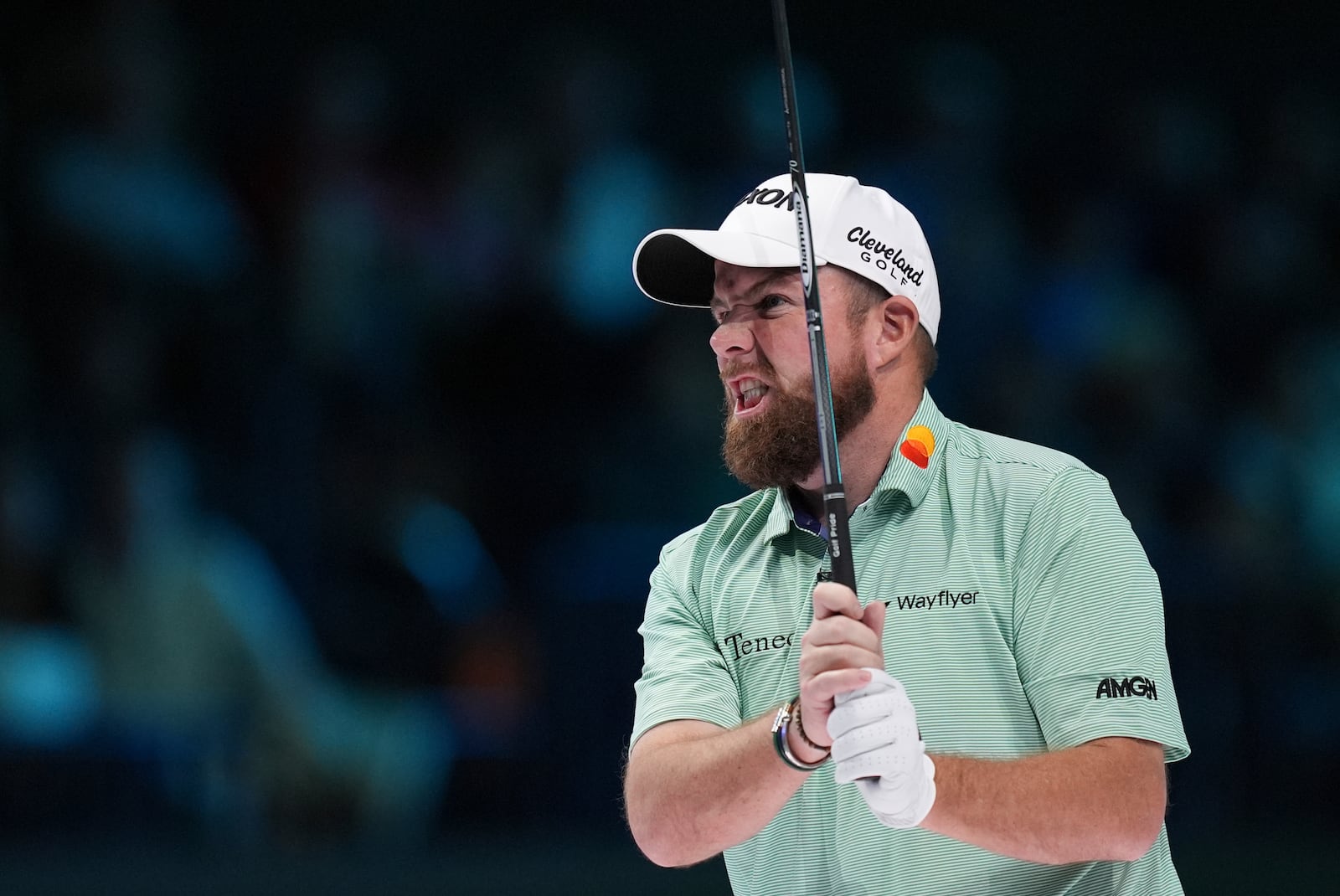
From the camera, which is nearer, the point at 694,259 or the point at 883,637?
the point at 883,637

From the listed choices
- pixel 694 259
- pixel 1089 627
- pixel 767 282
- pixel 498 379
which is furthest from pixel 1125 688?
pixel 498 379

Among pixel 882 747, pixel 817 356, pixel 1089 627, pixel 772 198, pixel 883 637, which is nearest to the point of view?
pixel 882 747

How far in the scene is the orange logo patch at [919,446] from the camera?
10.9 ft

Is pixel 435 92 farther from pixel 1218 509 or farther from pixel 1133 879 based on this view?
pixel 1133 879

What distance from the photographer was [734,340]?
3.45m

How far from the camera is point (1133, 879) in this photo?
9.95ft

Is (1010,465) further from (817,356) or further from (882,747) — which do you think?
(882,747)

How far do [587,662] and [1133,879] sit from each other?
3.91m

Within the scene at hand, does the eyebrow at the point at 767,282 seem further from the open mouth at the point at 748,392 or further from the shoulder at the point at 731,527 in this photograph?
the shoulder at the point at 731,527

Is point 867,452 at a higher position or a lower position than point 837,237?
lower

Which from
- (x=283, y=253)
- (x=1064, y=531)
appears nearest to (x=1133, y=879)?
(x=1064, y=531)

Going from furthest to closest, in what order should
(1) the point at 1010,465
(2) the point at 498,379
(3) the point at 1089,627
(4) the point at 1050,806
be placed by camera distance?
(2) the point at 498,379 → (1) the point at 1010,465 → (3) the point at 1089,627 → (4) the point at 1050,806

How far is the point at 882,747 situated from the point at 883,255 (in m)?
1.27

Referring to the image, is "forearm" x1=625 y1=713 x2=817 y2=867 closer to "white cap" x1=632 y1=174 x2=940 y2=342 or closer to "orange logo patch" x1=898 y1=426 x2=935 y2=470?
"orange logo patch" x1=898 y1=426 x2=935 y2=470
